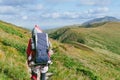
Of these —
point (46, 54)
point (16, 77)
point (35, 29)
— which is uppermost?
point (35, 29)

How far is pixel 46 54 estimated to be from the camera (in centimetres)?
1230

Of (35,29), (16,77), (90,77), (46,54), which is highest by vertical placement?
(35,29)

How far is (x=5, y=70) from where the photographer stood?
1434 centimetres

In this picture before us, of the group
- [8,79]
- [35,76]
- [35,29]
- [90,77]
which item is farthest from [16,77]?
[90,77]

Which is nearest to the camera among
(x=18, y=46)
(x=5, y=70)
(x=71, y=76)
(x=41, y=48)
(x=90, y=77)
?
(x=41, y=48)

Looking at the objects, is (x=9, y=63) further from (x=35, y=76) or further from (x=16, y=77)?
(x=35, y=76)

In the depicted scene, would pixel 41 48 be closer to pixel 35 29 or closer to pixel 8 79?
pixel 35 29

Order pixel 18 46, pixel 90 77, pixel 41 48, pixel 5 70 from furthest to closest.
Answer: pixel 18 46 → pixel 90 77 → pixel 5 70 → pixel 41 48

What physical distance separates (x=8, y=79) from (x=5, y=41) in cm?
930

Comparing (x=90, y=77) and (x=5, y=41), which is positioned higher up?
(x=5, y=41)

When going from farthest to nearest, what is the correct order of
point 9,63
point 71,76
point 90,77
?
point 90,77, point 71,76, point 9,63

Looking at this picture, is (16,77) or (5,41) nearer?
(16,77)

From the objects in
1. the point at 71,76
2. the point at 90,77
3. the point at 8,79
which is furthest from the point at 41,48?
the point at 90,77

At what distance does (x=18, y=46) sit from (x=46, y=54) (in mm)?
10103
